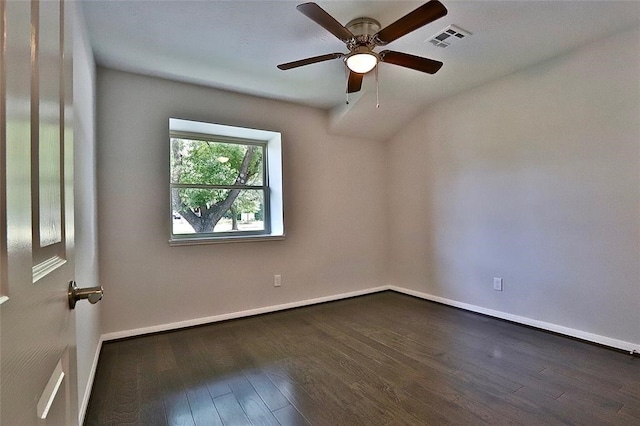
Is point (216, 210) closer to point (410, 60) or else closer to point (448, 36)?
point (410, 60)

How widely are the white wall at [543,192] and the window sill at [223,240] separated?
1.90 metres

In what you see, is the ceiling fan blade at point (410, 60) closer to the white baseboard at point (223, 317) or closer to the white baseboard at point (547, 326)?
the white baseboard at point (547, 326)

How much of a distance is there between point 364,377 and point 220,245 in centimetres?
192

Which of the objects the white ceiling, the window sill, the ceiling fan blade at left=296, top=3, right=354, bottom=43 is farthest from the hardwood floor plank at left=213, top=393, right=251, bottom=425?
the white ceiling

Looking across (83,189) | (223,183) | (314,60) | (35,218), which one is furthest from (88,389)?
(314,60)

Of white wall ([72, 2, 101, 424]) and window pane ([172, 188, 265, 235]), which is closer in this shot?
white wall ([72, 2, 101, 424])

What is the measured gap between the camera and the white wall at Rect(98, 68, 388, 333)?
2.86m

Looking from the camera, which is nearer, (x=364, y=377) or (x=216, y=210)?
(x=364, y=377)

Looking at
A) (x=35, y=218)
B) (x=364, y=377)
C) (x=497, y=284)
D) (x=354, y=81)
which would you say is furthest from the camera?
(x=497, y=284)

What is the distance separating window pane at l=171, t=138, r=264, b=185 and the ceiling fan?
62.8 inches

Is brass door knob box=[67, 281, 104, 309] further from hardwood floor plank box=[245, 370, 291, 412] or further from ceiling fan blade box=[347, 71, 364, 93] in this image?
ceiling fan blade box=[347, 71, 364, 93]

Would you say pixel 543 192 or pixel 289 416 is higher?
pixel 543 192

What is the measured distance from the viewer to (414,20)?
73.7 inches

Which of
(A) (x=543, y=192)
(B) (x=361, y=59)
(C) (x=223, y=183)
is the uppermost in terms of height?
(B) (x=361, y=59)
